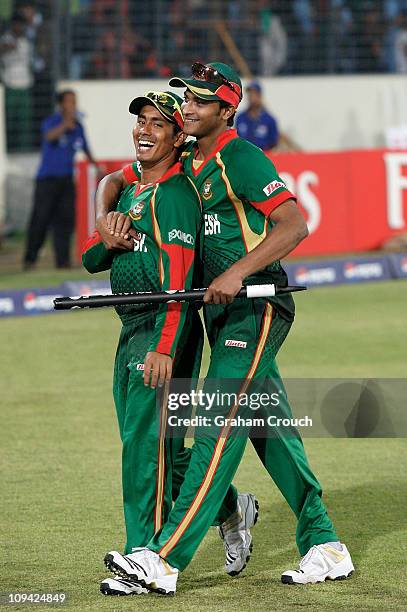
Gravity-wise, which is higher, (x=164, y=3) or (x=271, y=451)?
(x=164, y=3)

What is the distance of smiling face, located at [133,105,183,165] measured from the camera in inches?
230

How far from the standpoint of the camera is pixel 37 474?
8273 mm

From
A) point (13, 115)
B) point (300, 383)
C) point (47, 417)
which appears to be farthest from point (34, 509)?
point (13, 115)

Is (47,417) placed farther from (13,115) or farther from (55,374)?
(13,115)

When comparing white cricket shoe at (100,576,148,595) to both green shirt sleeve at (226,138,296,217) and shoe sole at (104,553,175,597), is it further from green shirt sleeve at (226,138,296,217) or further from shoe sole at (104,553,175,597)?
green shirt sleeve at (226,138,296,217)

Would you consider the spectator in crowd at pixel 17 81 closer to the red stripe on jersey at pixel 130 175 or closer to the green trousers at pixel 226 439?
the red stripe on jersey at pixel 130 175

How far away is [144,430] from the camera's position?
5.84 meters

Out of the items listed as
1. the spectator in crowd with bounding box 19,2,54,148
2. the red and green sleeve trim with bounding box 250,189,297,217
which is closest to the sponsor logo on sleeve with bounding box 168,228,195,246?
the red and green sleeve trim with bounding box 250,189,297,217

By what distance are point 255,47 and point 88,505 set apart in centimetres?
1836

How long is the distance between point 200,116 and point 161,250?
562 mm

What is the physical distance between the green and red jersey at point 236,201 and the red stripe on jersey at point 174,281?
6.0 inches

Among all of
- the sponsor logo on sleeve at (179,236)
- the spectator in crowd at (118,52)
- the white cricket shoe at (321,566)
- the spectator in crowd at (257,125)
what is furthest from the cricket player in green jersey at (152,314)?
the spectator in crowd at (118,52)

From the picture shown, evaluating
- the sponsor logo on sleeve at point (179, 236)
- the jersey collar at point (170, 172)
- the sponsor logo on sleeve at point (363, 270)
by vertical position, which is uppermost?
the jersey collar at point (170, 172)

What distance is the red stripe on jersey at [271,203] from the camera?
5.61 m
